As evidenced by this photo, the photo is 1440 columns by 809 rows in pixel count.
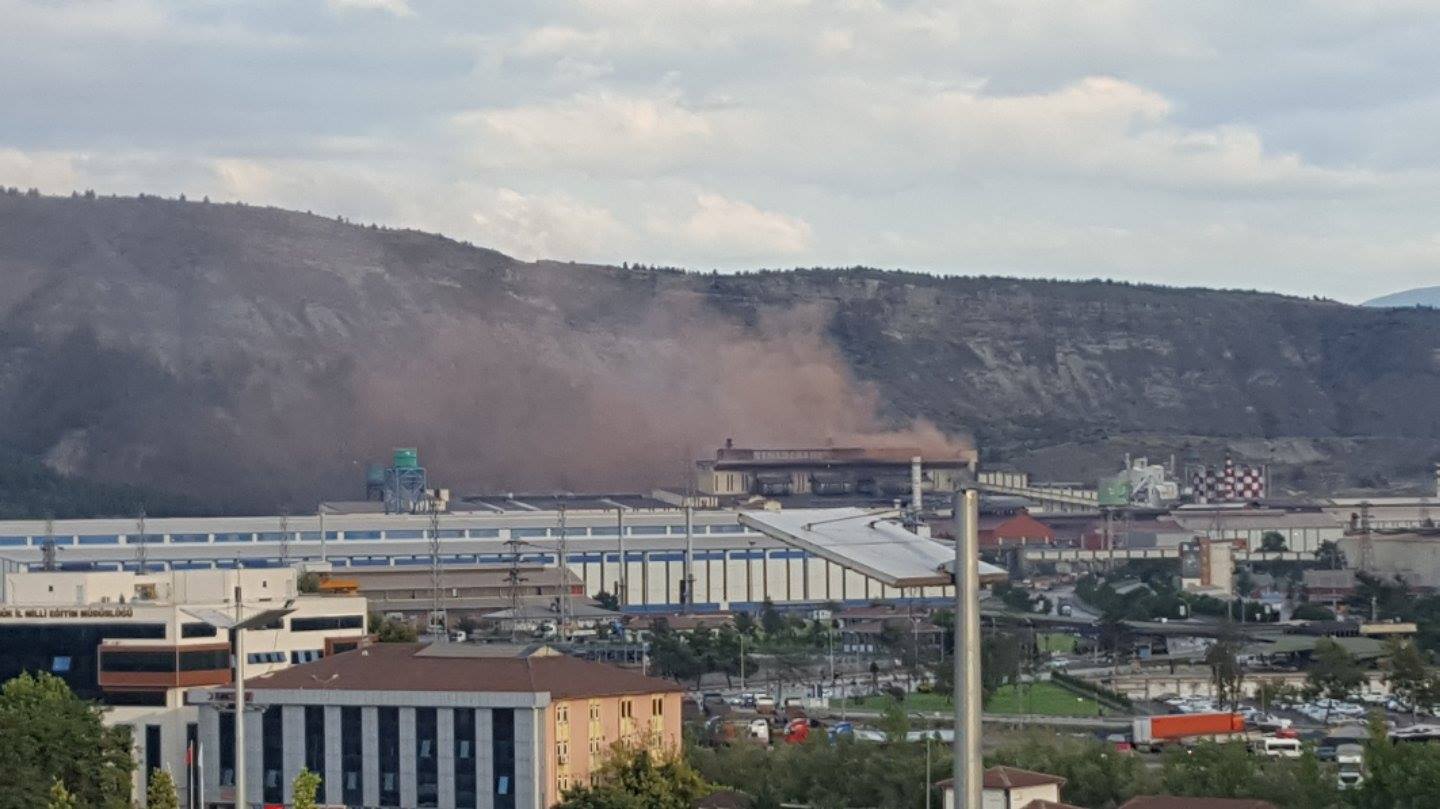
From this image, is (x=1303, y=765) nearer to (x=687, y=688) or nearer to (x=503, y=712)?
(x=503, y=712)

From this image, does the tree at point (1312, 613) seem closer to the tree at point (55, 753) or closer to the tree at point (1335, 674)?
the tree at point (1335, 674)

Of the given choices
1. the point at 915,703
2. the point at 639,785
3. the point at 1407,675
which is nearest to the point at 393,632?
the point at 915,703

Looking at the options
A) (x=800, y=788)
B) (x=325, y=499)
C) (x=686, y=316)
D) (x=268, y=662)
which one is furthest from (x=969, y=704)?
(x=686, y=316)

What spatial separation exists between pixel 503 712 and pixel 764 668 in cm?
2825

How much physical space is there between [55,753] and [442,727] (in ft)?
20.3

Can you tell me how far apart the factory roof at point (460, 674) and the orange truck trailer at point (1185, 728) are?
916cm

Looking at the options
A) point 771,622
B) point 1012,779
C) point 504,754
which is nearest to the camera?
point 1012,779

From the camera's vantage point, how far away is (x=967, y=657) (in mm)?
13062

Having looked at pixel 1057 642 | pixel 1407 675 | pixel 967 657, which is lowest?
pixel 1057 642

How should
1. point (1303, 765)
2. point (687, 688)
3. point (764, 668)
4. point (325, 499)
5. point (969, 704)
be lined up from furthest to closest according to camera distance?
point (325, 499)
point (764, 668)
point (687, 688)
point (1303, 765)
point (969, 704)

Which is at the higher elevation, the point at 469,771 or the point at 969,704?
the point at 969,704

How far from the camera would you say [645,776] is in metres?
40.8

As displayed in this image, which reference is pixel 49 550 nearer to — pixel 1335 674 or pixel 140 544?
pixel 140 544

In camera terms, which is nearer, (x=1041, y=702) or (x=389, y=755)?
(x=389, y=755)
